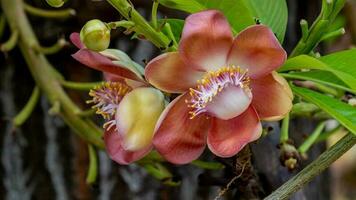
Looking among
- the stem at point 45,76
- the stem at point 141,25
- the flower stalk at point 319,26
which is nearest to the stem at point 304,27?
the flower stalk at point 319,26

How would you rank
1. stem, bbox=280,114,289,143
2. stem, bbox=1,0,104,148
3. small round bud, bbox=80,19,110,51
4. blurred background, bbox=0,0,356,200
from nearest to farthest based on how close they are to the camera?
small round bud, bbox=80,19,110,51, stem, bbox=280,114,289,143, stem, bbox=1,0,104,148, blurred background, bbox=0,0,356,200

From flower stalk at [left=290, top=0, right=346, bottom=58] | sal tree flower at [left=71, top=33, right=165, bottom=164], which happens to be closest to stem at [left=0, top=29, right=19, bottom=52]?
sal tree flower at [left=71, top=33, right=165, bottom=164]

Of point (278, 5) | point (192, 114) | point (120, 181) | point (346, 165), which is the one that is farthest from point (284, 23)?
point (346, 165)

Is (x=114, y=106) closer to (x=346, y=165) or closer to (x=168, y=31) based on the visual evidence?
(x=168, y=31)

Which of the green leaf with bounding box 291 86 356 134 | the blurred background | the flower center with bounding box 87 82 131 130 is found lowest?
the blurred background

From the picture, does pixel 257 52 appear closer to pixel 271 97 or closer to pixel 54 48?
pixel 271 97

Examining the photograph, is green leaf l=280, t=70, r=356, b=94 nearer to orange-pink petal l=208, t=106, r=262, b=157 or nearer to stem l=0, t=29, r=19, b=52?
orange-pink petal l=208, t=106, r=262, b=157

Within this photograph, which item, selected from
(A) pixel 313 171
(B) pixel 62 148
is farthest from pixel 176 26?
(B) pixel 62 148
